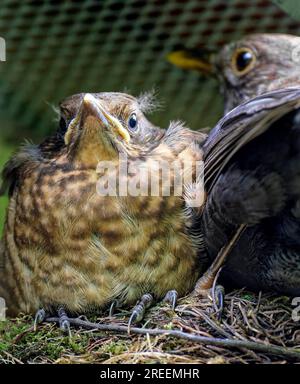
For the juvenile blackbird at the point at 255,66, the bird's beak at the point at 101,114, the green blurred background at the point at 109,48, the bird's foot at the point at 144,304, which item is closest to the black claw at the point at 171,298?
the bird's foot at the point at 144,304

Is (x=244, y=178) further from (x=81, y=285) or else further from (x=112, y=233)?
(x=81, y=285)

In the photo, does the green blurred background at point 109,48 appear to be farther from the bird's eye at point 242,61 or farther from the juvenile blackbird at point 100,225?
the juvenile blackbird at point 100,225

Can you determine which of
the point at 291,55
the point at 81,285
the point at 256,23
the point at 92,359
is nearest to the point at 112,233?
the point at 81,285

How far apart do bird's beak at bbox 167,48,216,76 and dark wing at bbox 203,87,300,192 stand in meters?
1.13

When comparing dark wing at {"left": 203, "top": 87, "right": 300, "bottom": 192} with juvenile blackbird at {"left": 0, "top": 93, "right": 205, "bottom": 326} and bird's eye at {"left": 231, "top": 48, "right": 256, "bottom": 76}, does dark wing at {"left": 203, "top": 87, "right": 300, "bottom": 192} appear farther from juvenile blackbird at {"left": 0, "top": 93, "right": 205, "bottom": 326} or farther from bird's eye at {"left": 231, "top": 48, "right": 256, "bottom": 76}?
bird's eye at {"left": 231, "top": 48, "right": 256, "bottom": 76}

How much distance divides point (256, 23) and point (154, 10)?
50cm

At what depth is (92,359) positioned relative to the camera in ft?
6.36

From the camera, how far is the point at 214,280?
215cm

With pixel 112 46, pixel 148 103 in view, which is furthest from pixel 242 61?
pixel 112 46

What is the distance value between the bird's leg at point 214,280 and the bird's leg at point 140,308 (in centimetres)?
14

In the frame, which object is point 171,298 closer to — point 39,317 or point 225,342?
point 225,342

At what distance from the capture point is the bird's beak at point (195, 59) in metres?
3.17

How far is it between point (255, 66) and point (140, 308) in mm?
1275

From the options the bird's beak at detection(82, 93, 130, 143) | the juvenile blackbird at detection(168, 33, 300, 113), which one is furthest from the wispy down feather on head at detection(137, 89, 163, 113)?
the juvenile blackbird at detection(168, 33, 300, 113)
